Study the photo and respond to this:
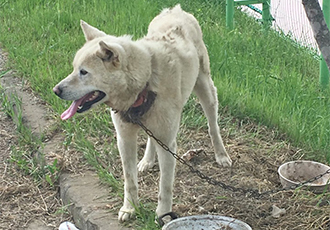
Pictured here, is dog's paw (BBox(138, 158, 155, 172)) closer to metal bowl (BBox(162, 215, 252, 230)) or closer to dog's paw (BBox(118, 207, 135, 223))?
dog's paw (BBox(118, 207, 135, 223))

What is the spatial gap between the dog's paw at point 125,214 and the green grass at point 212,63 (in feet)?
1.34

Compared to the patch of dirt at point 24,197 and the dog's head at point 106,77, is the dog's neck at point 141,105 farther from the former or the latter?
the patch of dirt at point 24,197

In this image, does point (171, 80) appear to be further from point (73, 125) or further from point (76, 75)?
point (73, 125)

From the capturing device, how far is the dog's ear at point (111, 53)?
11.6ft

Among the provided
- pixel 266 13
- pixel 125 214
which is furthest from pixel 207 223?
pixel 266 13

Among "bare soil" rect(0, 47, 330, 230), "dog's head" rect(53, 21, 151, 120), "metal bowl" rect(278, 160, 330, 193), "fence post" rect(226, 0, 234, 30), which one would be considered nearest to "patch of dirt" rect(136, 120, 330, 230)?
"bare soil" rect(0, 47, 330, 230)

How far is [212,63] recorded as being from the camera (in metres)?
6.51

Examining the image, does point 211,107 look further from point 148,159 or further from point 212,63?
point 212,63

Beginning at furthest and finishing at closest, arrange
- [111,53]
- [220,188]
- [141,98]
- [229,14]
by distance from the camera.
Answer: [229,14] < [220,188] < [141,98] < [111,53]

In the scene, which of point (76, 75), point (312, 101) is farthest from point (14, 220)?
point (312, 101)

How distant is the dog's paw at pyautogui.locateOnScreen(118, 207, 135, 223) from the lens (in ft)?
13.2

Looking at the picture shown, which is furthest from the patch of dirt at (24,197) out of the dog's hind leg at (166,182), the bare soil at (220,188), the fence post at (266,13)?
the fence post at (266,13)

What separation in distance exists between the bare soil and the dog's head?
955mm

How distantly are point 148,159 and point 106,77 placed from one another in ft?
4.47
